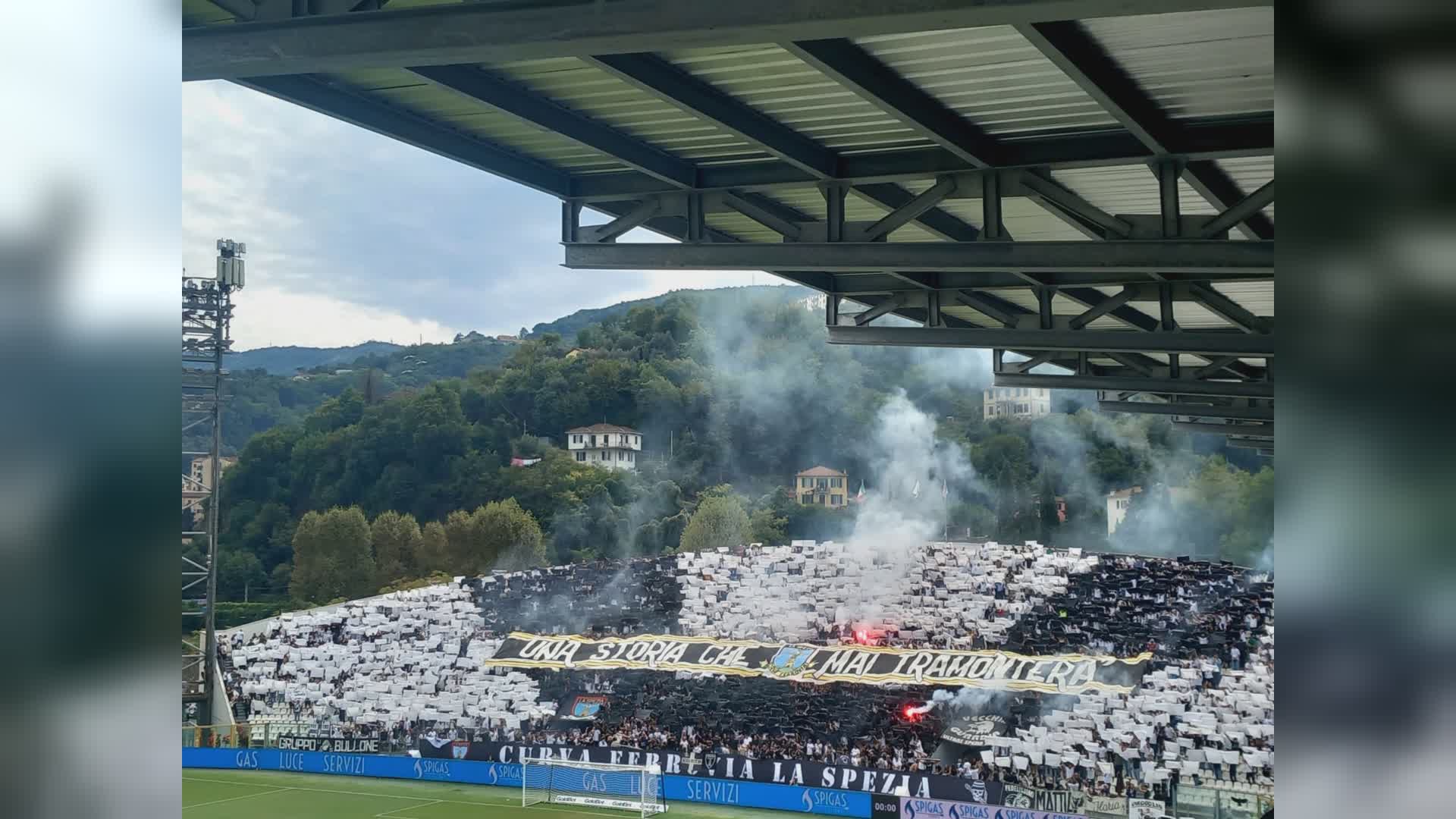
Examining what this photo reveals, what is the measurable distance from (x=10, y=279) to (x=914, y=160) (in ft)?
38.2

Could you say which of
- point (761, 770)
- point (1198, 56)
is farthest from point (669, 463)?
point (1198, 56)

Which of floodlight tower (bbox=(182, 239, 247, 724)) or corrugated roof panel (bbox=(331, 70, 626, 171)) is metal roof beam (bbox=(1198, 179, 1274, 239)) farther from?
floodlight tower (bbox=(182, 239, 247, 724))

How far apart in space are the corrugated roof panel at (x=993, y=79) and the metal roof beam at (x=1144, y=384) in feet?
48.2

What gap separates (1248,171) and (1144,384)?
14697 millimetres

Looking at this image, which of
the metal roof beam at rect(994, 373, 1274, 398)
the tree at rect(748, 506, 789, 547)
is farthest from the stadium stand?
the tree at rect(748, 506, 789, 547)

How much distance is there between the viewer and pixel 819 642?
181 ft

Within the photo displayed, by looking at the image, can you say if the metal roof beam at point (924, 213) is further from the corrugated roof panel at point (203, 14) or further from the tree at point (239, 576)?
the tree at point (239, 576)

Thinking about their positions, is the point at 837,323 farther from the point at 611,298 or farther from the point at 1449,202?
the point at 611,298

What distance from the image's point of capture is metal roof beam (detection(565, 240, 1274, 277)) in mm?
11688

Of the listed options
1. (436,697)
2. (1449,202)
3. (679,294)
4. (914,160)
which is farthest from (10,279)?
(679,294)

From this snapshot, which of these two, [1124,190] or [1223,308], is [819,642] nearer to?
[1223,308]

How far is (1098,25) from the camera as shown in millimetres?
8219

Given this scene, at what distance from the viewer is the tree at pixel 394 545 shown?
91125 mm

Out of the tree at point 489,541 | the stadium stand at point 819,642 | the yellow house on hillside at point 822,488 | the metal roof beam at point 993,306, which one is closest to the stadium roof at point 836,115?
the metal roof beam at point 993,306
